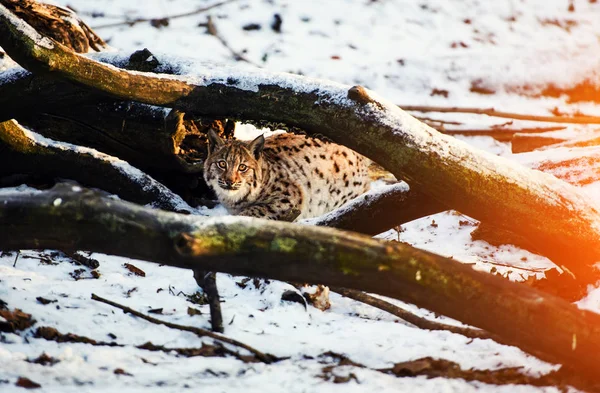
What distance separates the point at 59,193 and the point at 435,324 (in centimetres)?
230

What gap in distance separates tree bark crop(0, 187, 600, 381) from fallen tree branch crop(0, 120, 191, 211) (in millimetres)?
3369

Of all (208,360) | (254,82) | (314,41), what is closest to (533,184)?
(254,82)

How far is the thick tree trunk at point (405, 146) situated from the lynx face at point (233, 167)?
2.20 meters

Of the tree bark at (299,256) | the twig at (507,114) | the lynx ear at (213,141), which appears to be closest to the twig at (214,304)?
the tree bark at (299,256)

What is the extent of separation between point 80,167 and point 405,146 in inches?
135

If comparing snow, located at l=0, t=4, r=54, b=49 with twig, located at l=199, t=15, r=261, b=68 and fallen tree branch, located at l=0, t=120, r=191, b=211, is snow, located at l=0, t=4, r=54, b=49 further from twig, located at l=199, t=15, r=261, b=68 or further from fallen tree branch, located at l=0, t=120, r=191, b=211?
twig, located at l=199, t=15, r=261, b=68

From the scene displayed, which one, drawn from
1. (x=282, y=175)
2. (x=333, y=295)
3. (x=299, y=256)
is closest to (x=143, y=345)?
(x=299, y=256)

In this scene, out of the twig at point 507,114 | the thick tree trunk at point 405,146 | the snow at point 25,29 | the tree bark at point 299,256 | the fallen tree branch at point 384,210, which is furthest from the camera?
the twig at point 507,114

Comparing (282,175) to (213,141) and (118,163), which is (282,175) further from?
(118,163)

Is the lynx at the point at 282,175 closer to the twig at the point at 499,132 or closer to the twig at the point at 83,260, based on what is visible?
the twig at the point at 83,260

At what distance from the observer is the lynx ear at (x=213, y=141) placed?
6355mm

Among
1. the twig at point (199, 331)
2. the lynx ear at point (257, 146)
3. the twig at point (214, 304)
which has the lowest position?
the twig at point (199, 331)

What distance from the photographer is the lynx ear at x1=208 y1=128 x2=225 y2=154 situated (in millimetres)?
6355

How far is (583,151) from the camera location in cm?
685
